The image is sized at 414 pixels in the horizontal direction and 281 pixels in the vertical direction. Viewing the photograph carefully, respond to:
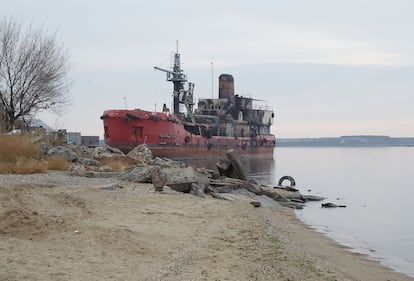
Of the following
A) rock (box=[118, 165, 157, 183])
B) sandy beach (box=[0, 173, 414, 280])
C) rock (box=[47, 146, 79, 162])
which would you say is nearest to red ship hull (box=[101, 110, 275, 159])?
rock (box=[47, 146, 79, 162])

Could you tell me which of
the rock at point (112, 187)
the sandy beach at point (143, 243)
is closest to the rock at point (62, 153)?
the rock at point (112, 187)

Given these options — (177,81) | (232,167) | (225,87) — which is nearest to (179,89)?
(177,81)

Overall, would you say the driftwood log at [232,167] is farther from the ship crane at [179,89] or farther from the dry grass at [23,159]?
the ship crane at [179,89]

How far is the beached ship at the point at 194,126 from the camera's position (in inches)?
1809

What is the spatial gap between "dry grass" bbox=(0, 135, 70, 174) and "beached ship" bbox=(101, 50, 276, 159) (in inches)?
1063

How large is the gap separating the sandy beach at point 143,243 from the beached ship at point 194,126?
33.2 meters

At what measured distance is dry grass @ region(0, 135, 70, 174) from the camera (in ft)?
51.2

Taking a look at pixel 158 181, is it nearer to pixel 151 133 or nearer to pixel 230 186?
pixel 230 186

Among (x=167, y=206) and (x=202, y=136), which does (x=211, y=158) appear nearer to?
(x=202, y=136)

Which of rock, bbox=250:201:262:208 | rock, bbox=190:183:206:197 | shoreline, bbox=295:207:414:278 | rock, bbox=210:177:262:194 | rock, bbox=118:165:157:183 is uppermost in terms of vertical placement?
rock, bbox=118:165:157:183

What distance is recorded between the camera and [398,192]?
28.5m

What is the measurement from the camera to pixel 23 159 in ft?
55.2

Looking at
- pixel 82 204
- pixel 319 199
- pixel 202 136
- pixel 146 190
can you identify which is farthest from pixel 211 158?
pixel 82 204

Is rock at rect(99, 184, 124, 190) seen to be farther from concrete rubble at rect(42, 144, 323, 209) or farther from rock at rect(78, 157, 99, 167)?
rock at rect(78, 157, 99, 167)
